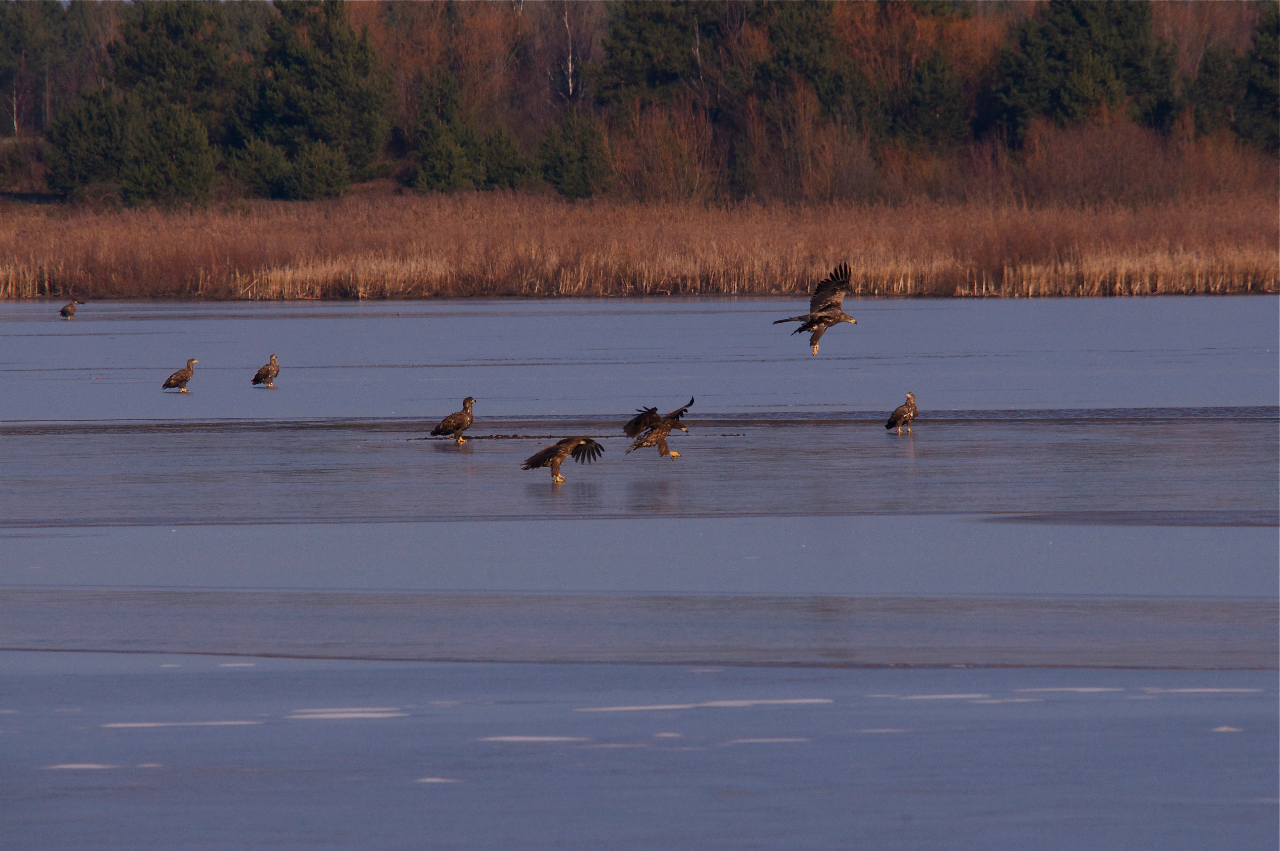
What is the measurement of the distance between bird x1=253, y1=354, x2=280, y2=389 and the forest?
1625 centimetres

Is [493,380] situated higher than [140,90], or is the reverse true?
[140,90]

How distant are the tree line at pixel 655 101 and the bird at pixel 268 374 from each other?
35.8 m

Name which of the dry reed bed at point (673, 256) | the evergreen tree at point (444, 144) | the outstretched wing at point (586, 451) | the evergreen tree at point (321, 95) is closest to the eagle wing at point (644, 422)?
the outstretched wing at point (586, 451)

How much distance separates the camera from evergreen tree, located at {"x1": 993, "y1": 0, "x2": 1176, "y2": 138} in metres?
63.5

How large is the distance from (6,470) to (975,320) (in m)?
18.5

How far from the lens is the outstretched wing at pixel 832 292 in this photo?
1517cm

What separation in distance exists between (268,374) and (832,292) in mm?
7305

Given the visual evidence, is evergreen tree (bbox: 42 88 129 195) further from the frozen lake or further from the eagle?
the eagle

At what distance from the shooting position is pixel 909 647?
702 centimetres

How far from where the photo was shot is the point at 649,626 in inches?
294

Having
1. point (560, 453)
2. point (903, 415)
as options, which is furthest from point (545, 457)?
point (903, 415)

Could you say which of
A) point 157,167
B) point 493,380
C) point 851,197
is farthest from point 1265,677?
point 157,167

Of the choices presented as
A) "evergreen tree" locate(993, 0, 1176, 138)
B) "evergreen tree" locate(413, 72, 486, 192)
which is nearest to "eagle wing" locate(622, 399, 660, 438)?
"evergreen tree" locate(413, 72, 486, 192)

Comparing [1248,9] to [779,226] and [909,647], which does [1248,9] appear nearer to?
[779,226]
